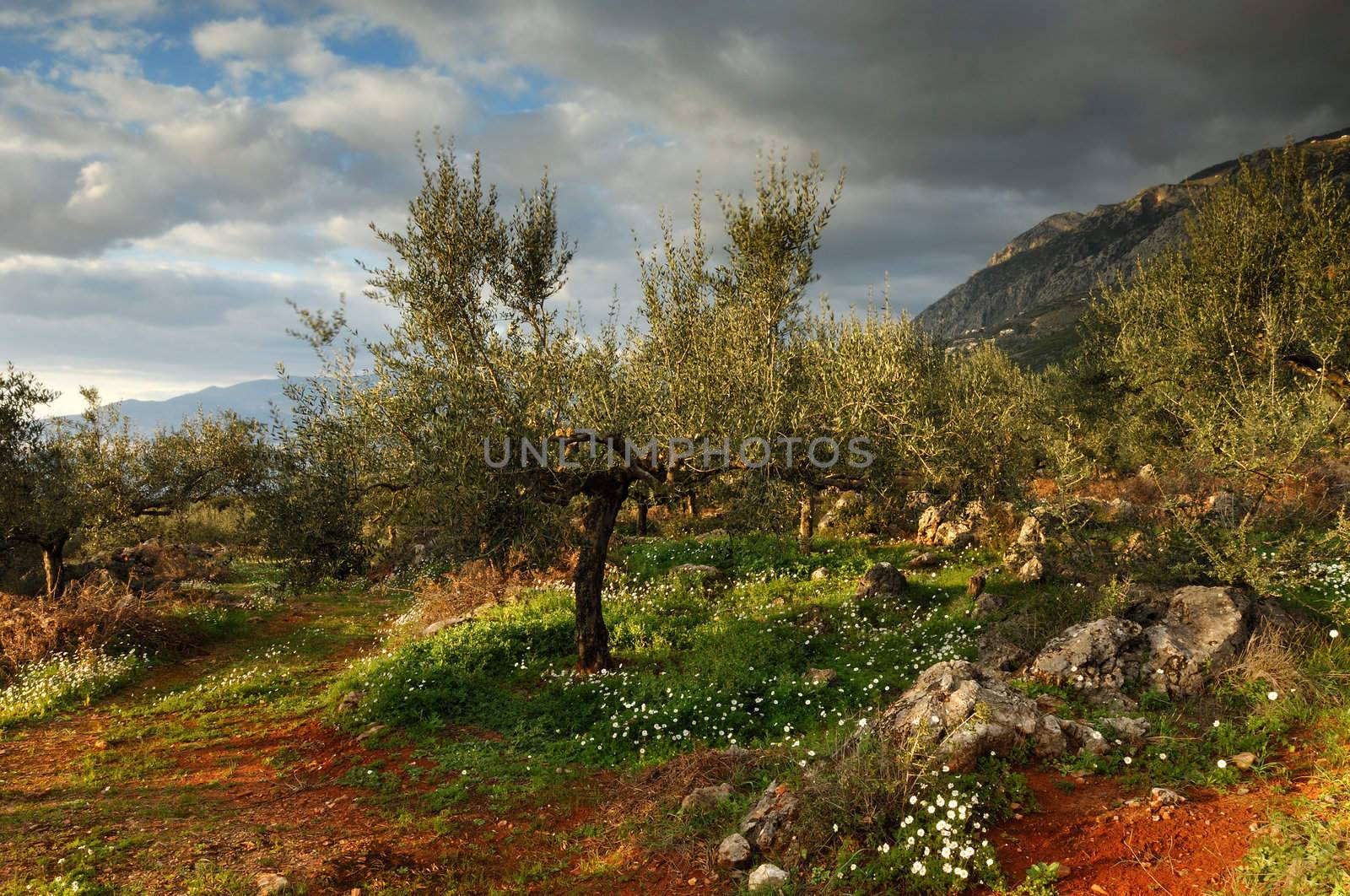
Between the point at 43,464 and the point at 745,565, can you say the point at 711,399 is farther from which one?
the point at 43,464

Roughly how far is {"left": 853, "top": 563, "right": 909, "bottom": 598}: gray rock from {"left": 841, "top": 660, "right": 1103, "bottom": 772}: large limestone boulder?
28.5 ft

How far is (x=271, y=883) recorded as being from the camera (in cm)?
795

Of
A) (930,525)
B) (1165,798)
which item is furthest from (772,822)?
(930,525)

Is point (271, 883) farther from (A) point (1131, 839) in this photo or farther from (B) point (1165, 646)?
(B) point (1165, 646)

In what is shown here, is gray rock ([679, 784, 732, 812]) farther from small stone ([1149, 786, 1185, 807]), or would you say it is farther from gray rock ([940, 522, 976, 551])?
gray rock ([940, 522, 976, 551])

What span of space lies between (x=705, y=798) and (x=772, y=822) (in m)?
1.53

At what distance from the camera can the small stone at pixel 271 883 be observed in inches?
307

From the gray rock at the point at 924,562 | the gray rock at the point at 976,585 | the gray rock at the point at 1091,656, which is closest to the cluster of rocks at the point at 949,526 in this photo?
the gray rock at the point at 924,562

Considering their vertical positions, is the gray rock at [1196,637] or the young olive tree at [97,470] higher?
the young olive tree at [97,470]

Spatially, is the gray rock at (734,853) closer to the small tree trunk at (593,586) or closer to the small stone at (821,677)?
the small stone at (821,677)

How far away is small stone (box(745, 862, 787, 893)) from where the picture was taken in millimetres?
6988

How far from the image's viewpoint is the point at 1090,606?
1251cm

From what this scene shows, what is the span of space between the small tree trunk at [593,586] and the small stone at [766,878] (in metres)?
9.11

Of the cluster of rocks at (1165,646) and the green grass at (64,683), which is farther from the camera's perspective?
the green grass at (64,683)
